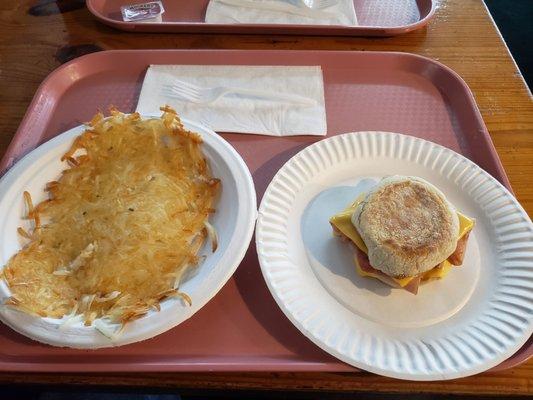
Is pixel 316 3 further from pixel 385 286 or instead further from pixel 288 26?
pixel 385 286

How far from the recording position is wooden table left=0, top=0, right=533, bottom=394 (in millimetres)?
1352

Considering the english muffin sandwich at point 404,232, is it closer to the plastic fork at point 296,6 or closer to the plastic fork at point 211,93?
the plastic fork at point 211,93

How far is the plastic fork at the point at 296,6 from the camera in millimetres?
1687

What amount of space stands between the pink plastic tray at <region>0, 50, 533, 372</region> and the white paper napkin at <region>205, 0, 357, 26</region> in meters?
0.21

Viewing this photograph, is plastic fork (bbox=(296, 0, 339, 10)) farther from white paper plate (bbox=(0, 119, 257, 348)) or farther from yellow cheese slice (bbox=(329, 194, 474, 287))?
yellow cheese slice (bbox=(329, 194, 474, 287))

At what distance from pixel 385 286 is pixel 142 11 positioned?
140cm

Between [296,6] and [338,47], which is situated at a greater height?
[296,6]

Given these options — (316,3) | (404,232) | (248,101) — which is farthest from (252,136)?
(316,3)

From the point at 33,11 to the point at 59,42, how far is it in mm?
286

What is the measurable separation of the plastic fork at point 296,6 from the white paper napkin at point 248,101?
31 centimetres

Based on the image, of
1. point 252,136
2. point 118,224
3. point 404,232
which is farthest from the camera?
point 252,136

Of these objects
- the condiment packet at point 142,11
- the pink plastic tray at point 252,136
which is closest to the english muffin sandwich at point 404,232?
the pink plastic tray at point 252,136

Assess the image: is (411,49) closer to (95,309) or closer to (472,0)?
(472,0)

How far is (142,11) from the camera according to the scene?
68.0 inches
